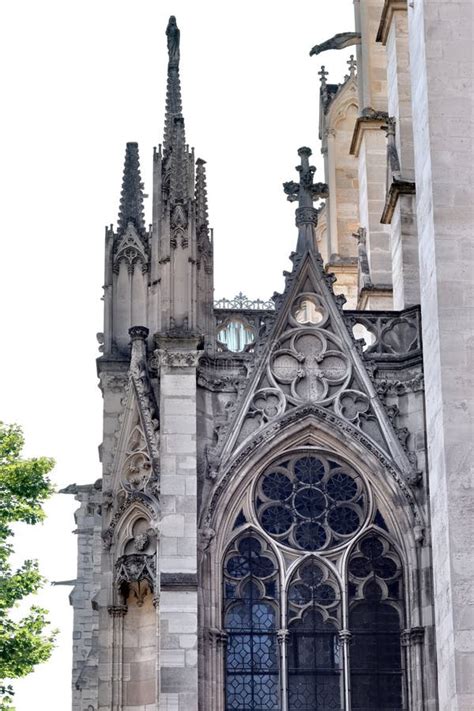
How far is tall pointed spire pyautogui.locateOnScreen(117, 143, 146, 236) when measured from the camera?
104ft

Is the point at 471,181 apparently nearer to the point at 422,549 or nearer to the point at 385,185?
the point at 422,549

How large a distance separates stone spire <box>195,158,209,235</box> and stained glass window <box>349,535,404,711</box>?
5407 mm

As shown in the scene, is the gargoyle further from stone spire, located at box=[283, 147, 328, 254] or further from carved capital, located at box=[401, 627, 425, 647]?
carved capital, located at box=[401, 627, 425, 647]

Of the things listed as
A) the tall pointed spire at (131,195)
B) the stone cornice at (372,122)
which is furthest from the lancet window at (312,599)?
the stone cornice at (372,122)

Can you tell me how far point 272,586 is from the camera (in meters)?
29.4

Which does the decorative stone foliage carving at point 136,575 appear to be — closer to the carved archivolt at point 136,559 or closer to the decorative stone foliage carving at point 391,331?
the carved archivolt at point 136,559

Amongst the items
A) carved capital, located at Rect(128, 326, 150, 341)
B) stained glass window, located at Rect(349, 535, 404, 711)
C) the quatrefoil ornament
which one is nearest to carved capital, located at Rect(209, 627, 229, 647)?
stained glass window, located at Rect(349, 535, 404, 711)

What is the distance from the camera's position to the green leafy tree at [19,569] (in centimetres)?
3000

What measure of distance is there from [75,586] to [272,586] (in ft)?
31.0

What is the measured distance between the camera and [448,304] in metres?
26.6

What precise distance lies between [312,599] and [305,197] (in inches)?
251

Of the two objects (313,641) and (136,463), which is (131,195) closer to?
(136,463)

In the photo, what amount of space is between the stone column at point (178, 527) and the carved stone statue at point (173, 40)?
16.4 feet

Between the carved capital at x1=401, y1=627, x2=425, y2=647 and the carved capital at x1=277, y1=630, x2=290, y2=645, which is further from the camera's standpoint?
the carved capital at x1=277, y1=630, x2=290, y2=645
